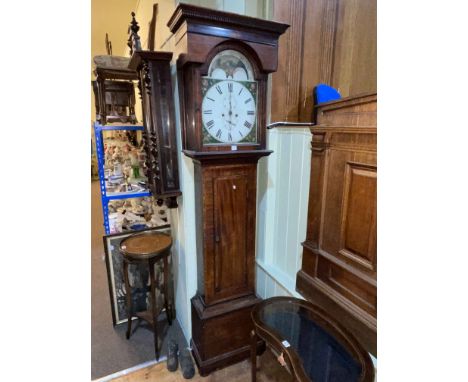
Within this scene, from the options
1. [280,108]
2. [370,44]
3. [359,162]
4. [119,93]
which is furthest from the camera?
[119,93]

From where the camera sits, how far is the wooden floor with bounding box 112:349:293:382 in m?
1.55

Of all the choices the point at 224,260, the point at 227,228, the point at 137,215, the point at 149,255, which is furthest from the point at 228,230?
the point at 137,215

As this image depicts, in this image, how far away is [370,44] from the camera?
150 centimetres

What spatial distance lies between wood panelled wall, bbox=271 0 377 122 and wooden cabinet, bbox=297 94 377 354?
36 centimetres

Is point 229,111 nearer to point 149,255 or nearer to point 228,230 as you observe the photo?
point 228,230

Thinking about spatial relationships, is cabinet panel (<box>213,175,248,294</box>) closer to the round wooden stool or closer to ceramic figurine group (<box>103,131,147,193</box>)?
the round wooden stool

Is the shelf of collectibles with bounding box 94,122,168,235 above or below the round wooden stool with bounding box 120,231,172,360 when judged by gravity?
above

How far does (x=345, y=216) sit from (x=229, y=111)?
27.6 inches

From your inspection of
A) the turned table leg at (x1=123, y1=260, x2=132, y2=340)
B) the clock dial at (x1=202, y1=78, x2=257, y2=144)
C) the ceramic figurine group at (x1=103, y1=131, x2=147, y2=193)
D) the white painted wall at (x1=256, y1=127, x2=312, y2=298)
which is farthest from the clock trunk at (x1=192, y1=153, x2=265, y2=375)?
the ceramic figurine group at (x1=103, y1=131, x2=147, y2=193)

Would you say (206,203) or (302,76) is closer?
(206,203)
